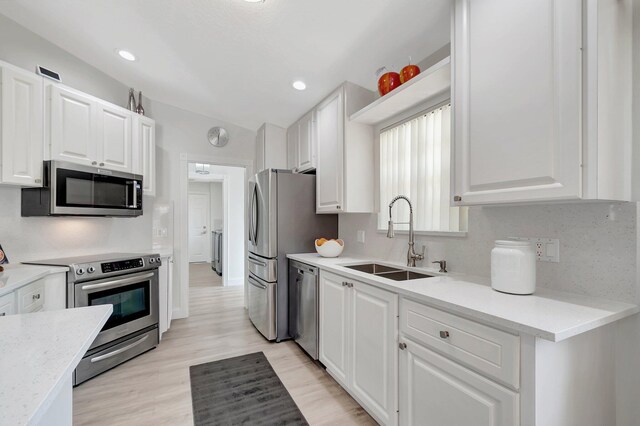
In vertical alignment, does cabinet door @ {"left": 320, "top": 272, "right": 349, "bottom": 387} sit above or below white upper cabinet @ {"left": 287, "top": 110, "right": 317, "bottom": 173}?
below

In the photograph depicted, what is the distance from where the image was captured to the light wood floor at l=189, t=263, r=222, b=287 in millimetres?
5699

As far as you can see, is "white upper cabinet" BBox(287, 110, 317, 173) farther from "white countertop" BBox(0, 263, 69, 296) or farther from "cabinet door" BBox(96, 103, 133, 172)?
"white countertop" BBox(0, 263, 69, 296)

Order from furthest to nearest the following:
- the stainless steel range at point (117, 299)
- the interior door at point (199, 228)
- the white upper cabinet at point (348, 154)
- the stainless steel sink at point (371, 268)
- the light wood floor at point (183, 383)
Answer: the interior door at point (199, 228) → the white upper cabinet at point (348, 154) → the stainless steel sink at point (371, 268) → the stainless steel range at point (117, 299) → the light wood floor at point (183, 383)

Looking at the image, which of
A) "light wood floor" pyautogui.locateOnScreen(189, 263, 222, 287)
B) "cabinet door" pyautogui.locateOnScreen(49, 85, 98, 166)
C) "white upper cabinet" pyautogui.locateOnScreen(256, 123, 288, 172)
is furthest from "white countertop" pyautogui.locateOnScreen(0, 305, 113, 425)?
"light wood floor" pyautogui.locateOnScreen(189, 263, 222, 287)

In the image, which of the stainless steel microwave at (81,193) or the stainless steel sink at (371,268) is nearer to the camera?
the stainless steel microwave at (81,193)

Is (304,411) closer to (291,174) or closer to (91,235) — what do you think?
(291,174)

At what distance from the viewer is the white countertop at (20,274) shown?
164cm

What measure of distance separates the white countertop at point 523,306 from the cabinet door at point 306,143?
1.90m

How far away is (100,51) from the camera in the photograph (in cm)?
264

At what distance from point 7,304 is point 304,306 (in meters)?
1.94

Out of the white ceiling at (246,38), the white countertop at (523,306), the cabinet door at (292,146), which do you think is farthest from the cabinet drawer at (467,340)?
the cabinet door at (292,146)

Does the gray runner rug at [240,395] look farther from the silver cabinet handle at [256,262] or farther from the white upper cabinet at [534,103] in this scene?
the white upper cabinet at [534,103]

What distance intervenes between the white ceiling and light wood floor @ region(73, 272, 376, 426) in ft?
8.24

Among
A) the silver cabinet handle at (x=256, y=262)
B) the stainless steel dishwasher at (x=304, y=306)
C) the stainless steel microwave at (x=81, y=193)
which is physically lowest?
the stainless steel dishwasher at (x=304, y=306)
